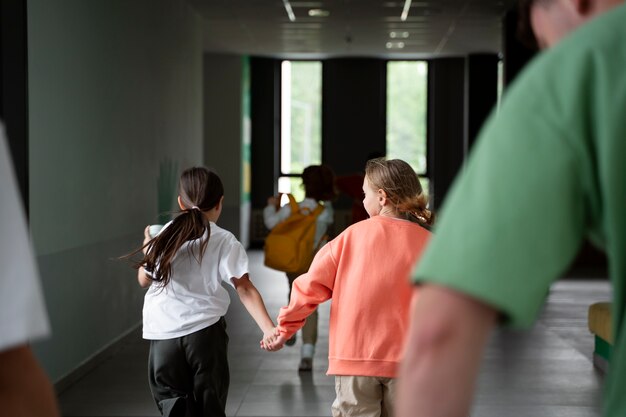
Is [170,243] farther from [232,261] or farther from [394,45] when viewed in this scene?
[394,45]

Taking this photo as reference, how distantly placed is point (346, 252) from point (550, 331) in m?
5.96

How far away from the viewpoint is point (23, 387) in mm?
1522

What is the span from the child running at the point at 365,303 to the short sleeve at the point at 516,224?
→ 264cm

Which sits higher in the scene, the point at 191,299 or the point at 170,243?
the point at 170,243

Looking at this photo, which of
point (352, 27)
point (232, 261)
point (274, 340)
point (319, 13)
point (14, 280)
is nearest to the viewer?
point (14, 280)

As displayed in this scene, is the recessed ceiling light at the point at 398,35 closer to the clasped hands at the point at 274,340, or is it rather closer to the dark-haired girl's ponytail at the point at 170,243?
the dark-haired girl's ponytail at the point at 170,243

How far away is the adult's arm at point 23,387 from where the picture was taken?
4.88ft

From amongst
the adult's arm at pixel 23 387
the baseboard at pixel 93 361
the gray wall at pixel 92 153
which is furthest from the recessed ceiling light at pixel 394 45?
the adult's arm at pixel 23 387

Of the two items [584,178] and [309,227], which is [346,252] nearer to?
[584,178]

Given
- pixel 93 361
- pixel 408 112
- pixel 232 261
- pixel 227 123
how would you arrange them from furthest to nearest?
pixel 408 112, pixel 227 123, pixel 93 361, pixel 232 261

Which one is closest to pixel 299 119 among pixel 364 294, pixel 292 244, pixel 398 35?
pixel 398 35

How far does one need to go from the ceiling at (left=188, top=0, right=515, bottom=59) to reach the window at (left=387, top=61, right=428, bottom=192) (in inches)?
28.7

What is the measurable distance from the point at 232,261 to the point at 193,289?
20 cm

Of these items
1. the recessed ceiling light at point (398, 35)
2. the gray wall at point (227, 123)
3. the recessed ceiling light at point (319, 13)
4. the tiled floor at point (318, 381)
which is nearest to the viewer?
the tiled floor at point (318, 381)
